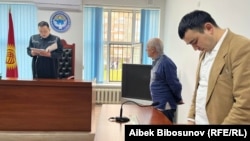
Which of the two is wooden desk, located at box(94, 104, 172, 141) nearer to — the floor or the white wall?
the white wall

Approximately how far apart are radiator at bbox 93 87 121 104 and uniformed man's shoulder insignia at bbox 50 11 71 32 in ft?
4.83

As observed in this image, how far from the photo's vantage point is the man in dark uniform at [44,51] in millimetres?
3811

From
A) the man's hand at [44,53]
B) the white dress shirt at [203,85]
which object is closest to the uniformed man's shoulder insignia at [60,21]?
the man's hand at [44,53]

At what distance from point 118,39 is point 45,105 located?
2671 mm

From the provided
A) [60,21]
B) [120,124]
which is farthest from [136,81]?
[60,21]

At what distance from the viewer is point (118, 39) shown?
568 centimetres

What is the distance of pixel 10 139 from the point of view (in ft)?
10.9

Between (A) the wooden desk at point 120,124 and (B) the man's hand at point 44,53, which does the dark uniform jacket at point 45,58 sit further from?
(A) the wooden desk at point 120,124

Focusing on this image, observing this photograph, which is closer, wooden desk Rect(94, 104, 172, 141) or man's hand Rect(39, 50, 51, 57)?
wooden desk Rect(94, 104, 172, 141)

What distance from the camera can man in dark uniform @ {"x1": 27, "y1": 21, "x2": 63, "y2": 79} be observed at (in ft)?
12.5

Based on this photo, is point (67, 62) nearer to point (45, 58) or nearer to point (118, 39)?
point (45, 58)

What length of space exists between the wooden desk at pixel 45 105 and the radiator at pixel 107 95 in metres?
1.87

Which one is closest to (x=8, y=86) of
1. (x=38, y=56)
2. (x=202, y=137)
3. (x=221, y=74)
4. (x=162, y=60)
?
(x=38, y=56)

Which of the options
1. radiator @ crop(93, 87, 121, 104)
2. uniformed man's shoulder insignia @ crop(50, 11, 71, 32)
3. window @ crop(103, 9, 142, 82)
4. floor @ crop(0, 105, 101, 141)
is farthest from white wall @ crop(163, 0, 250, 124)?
uniformed man's shoulder insignia @ crop(50, 11, 71, 32)
